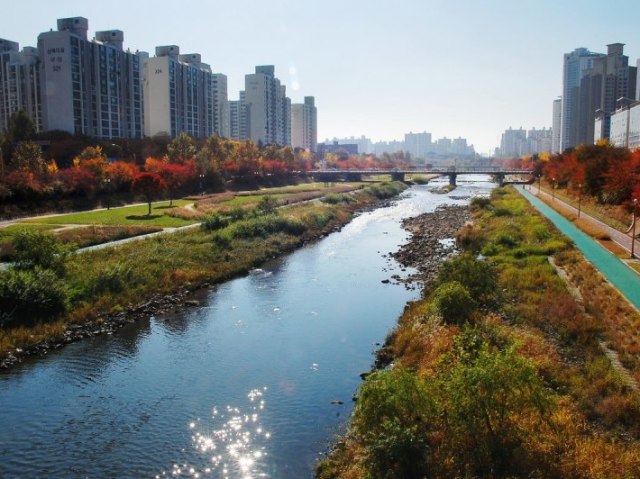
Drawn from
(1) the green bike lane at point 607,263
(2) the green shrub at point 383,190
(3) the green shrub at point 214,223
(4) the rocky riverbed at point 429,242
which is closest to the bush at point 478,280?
(1) the green bike lane at point 607,263

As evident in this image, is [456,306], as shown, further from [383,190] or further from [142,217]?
[383,190]

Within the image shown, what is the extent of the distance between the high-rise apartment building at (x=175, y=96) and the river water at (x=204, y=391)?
83.9m

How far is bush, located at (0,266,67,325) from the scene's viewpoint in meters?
21.1

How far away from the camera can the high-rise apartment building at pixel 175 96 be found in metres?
105

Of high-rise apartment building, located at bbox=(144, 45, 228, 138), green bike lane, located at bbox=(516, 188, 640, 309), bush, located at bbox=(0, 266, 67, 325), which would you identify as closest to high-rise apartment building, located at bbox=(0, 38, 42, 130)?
high-rise apartment building, located at bbox=(144, 45, 228, 138)

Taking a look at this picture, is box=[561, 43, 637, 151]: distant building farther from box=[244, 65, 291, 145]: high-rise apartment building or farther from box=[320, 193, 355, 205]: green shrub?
box=[244, 65, 291, 145]: high-rise apartment building

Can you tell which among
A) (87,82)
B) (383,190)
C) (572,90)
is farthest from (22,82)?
(572,90)

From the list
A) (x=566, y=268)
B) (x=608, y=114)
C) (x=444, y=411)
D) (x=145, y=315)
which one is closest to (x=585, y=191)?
(x=566, y=268)

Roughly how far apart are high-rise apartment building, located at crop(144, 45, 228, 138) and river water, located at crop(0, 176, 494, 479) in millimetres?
83888

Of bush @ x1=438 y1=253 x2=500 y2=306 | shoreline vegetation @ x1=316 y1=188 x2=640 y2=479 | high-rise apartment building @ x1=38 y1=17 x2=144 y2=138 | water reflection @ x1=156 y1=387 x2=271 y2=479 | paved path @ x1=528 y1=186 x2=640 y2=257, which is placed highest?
high-rise apartment building @ x1=38 y1=17 x2=144 y2=138

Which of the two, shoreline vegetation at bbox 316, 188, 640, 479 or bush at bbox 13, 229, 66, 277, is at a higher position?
bush at bbox 13, 229, 66, 277

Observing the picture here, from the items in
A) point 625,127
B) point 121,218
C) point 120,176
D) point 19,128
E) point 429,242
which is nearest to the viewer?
point 429,242

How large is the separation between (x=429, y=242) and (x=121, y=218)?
22813mm

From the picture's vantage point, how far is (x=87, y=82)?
279 ft
